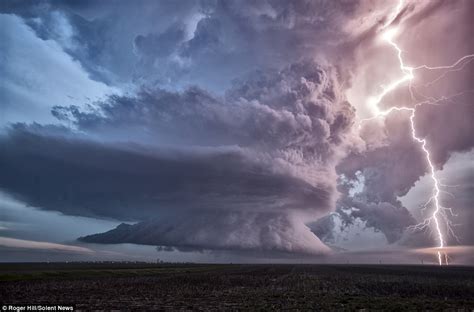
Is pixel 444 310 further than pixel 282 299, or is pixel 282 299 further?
pixel 282 299

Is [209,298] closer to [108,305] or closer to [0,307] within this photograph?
[108,305]

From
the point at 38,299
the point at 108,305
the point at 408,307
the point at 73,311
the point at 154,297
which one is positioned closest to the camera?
the point at 73,311

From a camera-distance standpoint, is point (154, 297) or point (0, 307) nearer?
point (0, 307)

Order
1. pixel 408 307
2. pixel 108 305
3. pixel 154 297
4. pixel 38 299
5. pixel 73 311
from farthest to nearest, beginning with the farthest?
pixel 154 297 → pixel 38 299 → pixel 108 305 → pixel 408 307 → pixel 73 311

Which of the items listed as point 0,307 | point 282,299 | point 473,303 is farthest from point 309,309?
point 0,307

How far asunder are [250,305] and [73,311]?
1536 centimetres

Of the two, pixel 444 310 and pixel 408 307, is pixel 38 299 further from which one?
pixel 444 310

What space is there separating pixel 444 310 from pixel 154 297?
29.7 meters

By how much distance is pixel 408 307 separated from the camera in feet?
116

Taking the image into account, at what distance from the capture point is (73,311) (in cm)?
3288

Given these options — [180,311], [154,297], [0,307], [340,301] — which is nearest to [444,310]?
[340,301]

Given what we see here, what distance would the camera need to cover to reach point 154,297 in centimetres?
4531

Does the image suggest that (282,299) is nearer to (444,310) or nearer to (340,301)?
(340,301)

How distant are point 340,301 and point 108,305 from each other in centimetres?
2262
